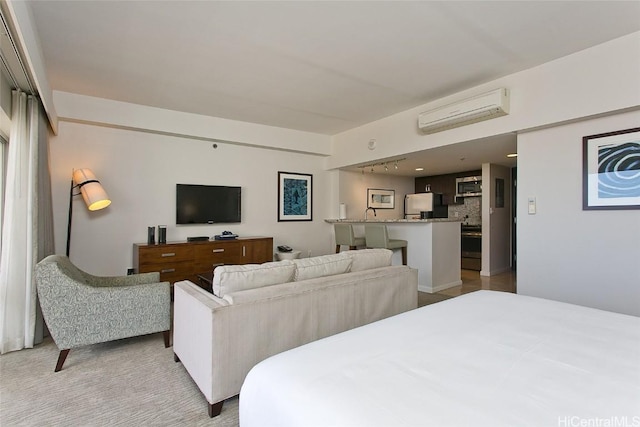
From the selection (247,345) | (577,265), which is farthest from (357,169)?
(247,345)

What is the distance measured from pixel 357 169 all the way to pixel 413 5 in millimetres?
4071

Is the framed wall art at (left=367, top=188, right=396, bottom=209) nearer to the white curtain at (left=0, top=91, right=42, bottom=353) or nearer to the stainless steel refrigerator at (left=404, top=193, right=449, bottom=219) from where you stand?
the stainless steel refrigerator at (left=404, top=193, right=449, bottom=219)

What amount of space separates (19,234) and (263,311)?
96.0 inches

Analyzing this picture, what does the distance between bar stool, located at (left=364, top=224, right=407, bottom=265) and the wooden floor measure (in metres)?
0.85

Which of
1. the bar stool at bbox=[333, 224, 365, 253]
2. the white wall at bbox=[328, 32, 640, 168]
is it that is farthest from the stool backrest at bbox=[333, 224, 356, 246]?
the white wall at bbox=[328, 32, 640, 168]

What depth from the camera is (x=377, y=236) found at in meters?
4.70

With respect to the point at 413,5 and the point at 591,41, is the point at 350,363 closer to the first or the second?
the point at 413,5

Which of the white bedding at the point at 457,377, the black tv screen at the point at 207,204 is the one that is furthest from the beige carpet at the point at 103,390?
the black tv screen at the point at 207,204

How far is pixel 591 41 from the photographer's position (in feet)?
Result: 8.82

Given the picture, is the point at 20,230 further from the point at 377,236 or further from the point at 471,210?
the point at 471,210

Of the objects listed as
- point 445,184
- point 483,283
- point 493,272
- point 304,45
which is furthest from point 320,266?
point 445,184

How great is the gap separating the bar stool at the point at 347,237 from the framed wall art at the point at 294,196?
728mm

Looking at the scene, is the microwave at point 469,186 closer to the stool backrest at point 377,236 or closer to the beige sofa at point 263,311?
the stool backrest at point 377,236

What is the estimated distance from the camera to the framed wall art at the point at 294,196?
5.57 meters
